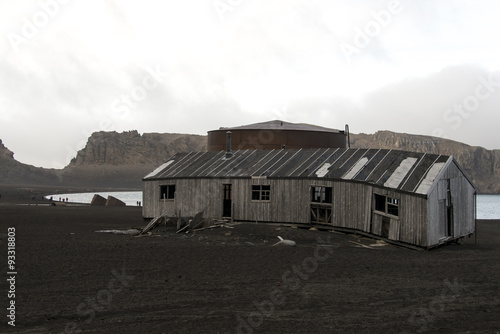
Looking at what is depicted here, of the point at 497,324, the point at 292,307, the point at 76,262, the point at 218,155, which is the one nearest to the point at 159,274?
the point at 76,262

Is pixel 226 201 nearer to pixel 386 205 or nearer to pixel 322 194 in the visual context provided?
pixel 322 194

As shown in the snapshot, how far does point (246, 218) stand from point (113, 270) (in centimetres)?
1413

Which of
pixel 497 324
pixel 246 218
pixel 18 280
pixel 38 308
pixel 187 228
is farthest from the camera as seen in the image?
pixel 246 218

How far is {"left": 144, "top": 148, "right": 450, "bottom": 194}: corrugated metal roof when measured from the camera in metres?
22.7

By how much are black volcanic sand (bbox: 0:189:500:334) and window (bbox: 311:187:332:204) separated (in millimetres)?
5475

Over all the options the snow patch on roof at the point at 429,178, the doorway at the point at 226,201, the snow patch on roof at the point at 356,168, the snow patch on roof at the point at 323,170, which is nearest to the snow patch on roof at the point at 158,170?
the doorway at the point at 226,201

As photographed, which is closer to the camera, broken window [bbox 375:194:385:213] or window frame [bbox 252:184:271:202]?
broken window [bbox 375:194:385:213]

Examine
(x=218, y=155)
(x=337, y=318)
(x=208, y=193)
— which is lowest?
(x=337, y=318)

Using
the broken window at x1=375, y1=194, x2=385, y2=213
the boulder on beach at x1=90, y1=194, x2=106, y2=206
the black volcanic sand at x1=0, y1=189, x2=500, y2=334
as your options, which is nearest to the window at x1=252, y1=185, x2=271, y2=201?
the black volcanic sand at x1=0, y1=189, x2=500, y2=334

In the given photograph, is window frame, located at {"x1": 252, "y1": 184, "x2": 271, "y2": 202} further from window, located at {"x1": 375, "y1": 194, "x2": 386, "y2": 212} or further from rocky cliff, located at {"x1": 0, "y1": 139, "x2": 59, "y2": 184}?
rocky cliff, located at {"x1": 0, "y1": 139, "x2": 59, "y2": 184}

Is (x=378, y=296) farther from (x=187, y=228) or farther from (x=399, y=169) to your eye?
(x=187, y=228)

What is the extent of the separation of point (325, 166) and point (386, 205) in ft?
18.5

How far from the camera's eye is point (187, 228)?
86.8ft

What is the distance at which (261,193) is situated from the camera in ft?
94.7
